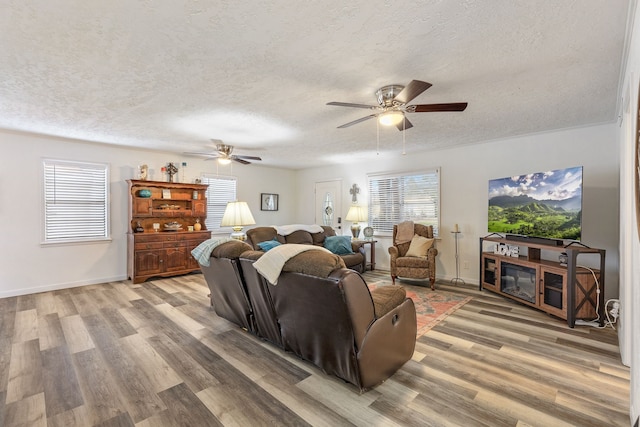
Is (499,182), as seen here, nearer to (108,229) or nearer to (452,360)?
(452,360)

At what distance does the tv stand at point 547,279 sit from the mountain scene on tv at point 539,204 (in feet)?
0.59

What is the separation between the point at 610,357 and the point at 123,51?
4.70 m

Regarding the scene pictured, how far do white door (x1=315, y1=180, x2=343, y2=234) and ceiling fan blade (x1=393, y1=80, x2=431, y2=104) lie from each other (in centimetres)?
458

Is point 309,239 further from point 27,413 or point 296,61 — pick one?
point 27,413

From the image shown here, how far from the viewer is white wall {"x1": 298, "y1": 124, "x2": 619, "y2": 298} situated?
12.3 ft

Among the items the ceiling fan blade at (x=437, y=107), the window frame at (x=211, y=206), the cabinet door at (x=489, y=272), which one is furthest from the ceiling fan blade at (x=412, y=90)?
the window frame at (x=211, y=206)

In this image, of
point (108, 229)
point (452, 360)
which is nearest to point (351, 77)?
point (452, 360)

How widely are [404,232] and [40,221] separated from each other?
238 inches

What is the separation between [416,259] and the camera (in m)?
4.79

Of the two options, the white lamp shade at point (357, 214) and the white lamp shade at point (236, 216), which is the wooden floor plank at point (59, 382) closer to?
the white lamp shade at point (236, 216)

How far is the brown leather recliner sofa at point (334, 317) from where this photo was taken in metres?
1.86

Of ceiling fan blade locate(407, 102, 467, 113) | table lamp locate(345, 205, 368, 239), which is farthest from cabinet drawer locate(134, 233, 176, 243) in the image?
ceiling fan blade locate(407, 102, 467, 113)

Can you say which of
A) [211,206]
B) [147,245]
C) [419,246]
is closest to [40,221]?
[147,245]

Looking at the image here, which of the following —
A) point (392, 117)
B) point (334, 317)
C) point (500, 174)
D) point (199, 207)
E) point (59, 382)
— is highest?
point (392, 117)
